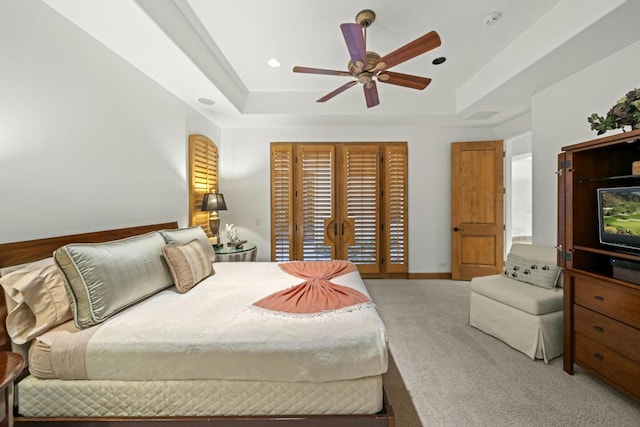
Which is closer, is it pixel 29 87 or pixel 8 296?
pixel 8 296

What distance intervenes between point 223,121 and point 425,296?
13.2 feet

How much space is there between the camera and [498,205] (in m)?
4.00

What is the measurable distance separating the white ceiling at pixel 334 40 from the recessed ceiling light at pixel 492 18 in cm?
3

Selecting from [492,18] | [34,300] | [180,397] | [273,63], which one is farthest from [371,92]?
[34,300]

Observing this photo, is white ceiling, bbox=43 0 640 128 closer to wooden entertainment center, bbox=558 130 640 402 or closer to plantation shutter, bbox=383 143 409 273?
wooden entertainment center, bbox=558 130 640 402

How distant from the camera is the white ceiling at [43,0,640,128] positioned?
6.04 ft

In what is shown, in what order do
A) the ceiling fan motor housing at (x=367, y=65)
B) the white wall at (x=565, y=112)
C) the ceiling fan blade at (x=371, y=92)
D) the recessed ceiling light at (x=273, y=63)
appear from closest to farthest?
the ceiling fan motor housing at (x=367, y=65)
the white wall at (x=565, y=112)
the ceiling fan blade at (x=371, y=92)
the recessed ceiling light at (x=273, y=63)

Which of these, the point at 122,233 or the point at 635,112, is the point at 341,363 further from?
the point at 635,112

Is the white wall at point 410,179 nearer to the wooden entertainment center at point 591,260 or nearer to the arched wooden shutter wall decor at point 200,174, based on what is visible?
the arched wooden shutter wall decor at point 200,174

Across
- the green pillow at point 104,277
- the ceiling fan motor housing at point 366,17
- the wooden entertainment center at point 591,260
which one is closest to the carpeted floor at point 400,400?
the wooden entertainment center at point 591,260

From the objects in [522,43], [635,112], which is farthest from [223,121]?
[635,112]

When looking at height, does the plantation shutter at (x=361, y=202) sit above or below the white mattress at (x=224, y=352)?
above

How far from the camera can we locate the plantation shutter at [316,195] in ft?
14.1

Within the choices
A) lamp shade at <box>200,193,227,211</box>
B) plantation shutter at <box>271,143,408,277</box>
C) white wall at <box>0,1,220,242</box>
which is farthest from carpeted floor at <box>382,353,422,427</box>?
lamp shade at <box>200,193,227,211</box>
